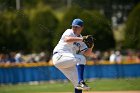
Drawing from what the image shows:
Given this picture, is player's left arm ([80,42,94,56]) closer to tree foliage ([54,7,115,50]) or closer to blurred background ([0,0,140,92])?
blurred background ([0,0,140,92])

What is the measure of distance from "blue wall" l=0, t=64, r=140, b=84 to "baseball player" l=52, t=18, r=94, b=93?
13.9 m

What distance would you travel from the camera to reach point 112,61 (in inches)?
1105

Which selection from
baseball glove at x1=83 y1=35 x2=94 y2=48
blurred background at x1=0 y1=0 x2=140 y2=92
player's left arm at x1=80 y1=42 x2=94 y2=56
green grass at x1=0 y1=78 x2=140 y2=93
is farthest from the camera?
blurred background at x1=0 y1=0 x2=140 y2=92

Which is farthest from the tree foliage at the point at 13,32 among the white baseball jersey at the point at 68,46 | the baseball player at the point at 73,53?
the baseball player at the point at 73,53

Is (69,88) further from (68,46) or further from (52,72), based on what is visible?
(68,46)

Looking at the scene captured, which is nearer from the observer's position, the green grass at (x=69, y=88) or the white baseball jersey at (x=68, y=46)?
the white baseball jersey at (x=68, y=46)

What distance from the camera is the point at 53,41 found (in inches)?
1565

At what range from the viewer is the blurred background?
27.4m

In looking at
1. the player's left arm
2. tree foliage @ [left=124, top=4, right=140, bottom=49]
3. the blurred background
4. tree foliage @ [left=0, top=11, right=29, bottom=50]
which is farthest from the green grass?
tree foliage @ [left=0, top=11, right=29, bottom=50]

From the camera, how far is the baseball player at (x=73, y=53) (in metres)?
12.6

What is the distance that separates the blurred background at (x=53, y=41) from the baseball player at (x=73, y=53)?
861 centimetres

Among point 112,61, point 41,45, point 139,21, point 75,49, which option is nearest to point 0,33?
point 41,45

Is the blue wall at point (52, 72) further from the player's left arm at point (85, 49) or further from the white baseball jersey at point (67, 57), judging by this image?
the white baseball jersey at point (67, 57)

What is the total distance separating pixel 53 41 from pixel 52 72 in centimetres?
1275
